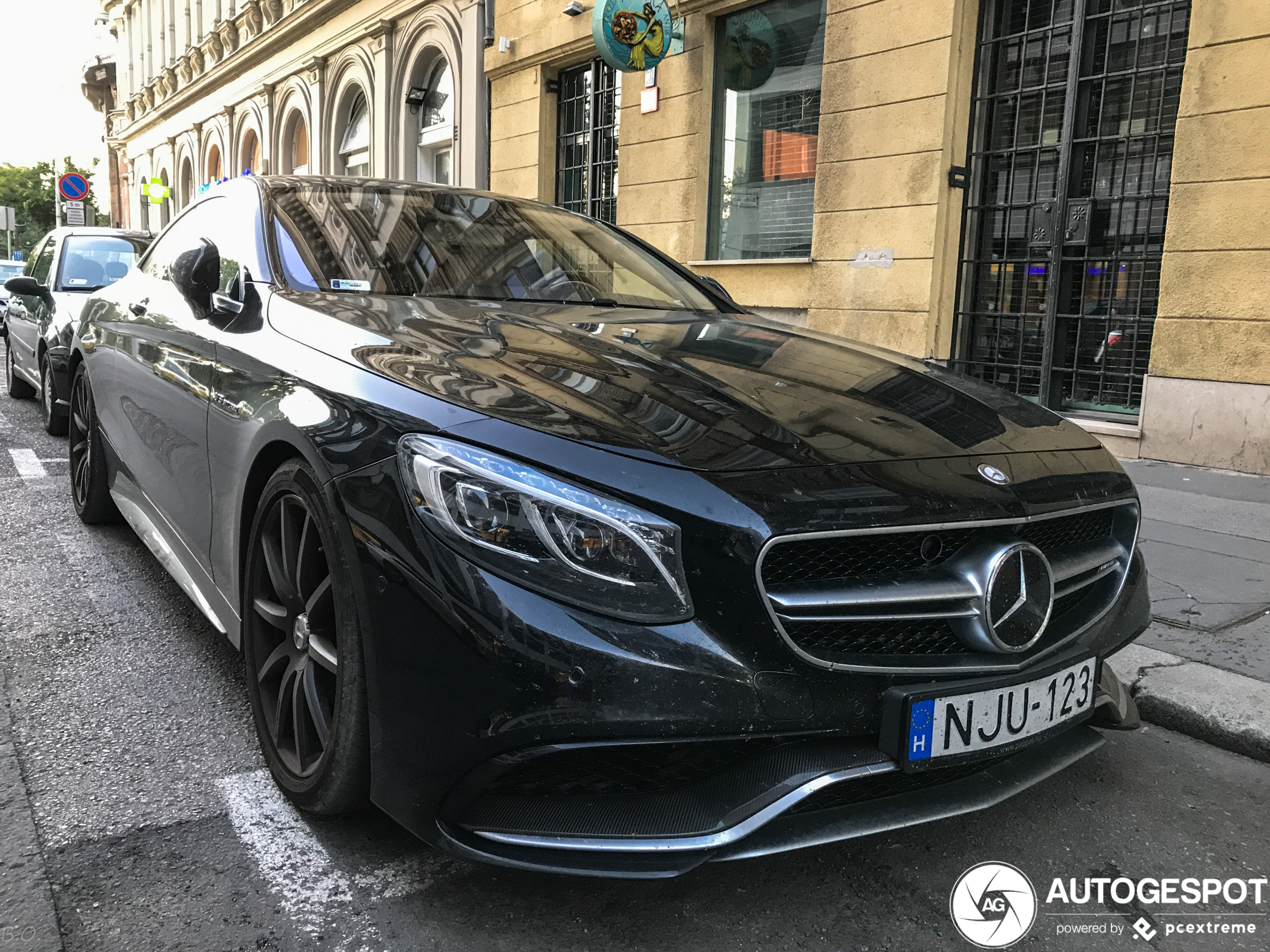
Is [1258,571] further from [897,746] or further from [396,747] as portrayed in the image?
[396,747]

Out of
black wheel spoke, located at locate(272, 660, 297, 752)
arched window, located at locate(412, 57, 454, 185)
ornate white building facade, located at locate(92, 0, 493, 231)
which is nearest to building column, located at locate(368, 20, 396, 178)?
ornate white building facade, located at locate(92, 0, 493, 231)

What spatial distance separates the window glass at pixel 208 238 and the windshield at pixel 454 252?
161 millimetres

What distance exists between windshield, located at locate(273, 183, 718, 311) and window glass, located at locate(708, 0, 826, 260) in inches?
247

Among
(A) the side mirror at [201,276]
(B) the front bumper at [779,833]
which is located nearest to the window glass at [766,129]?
(A) the side mirror at [201,276]

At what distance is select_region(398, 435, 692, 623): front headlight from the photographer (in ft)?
5.49

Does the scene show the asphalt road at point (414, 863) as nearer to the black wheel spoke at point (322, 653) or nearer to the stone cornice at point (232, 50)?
the black wheel spoke at point (322, 653)

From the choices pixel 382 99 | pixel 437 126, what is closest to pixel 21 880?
pixel 437 126

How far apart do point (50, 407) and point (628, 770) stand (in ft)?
21.9

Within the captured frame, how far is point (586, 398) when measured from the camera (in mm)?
1985

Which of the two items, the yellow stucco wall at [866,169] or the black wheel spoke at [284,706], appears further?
the yellow stucco wall at [866,169]

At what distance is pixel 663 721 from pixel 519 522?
0.40m

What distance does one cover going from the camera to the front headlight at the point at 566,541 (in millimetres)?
1675

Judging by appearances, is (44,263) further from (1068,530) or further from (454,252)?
(1068,530)

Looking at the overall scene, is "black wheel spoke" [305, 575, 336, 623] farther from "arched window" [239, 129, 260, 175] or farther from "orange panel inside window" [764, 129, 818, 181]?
"arched window" [239, 129, 260, 175]
